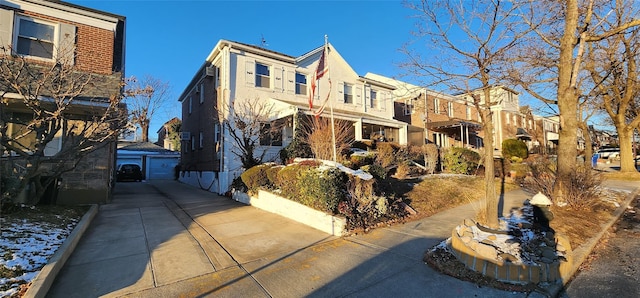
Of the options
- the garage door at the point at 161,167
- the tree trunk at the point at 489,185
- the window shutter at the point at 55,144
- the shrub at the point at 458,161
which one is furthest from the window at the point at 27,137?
the garage door at the point at 161,167

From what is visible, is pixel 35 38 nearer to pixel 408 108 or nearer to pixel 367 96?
pixel 367 96

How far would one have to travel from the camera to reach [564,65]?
24.6 ft

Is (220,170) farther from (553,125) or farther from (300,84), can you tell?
(553,125)

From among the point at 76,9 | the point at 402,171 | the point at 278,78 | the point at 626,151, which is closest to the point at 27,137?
the point at 76,9

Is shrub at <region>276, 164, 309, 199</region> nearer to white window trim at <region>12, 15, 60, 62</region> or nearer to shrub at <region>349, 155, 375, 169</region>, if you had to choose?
shrub at <region>349, 155, 375, 169</region>

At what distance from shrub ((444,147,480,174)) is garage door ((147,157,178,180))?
2324cm

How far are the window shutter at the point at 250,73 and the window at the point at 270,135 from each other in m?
2.24

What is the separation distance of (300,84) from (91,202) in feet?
36.1

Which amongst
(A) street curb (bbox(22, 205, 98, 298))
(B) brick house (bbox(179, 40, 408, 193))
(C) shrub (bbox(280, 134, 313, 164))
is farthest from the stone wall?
(C) shrub (bbox(280, 134, 313, 164))

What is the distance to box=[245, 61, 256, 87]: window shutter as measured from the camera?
14416 millimetres

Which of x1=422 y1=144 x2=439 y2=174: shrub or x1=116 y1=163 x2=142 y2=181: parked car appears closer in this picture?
x1=422 y1=144 x2=439 y2=174: shrub

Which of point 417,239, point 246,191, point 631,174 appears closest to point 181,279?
point 417,239

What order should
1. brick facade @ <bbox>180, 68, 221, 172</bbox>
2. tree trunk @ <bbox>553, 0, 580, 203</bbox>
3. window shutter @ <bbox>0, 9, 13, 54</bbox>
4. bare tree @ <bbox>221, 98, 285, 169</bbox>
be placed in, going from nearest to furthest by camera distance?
tree trunk @ <bbox>553, 0, 580, 203</bbox> < window shutter @ <bbox>0, 9, 13, 54</bbox> < bare tree @ <bbox>221, 98, 285, 169</bbox> < brick facade @ <bbox>180, 68, 221, 172</bbox>

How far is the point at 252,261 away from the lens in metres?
4.59
